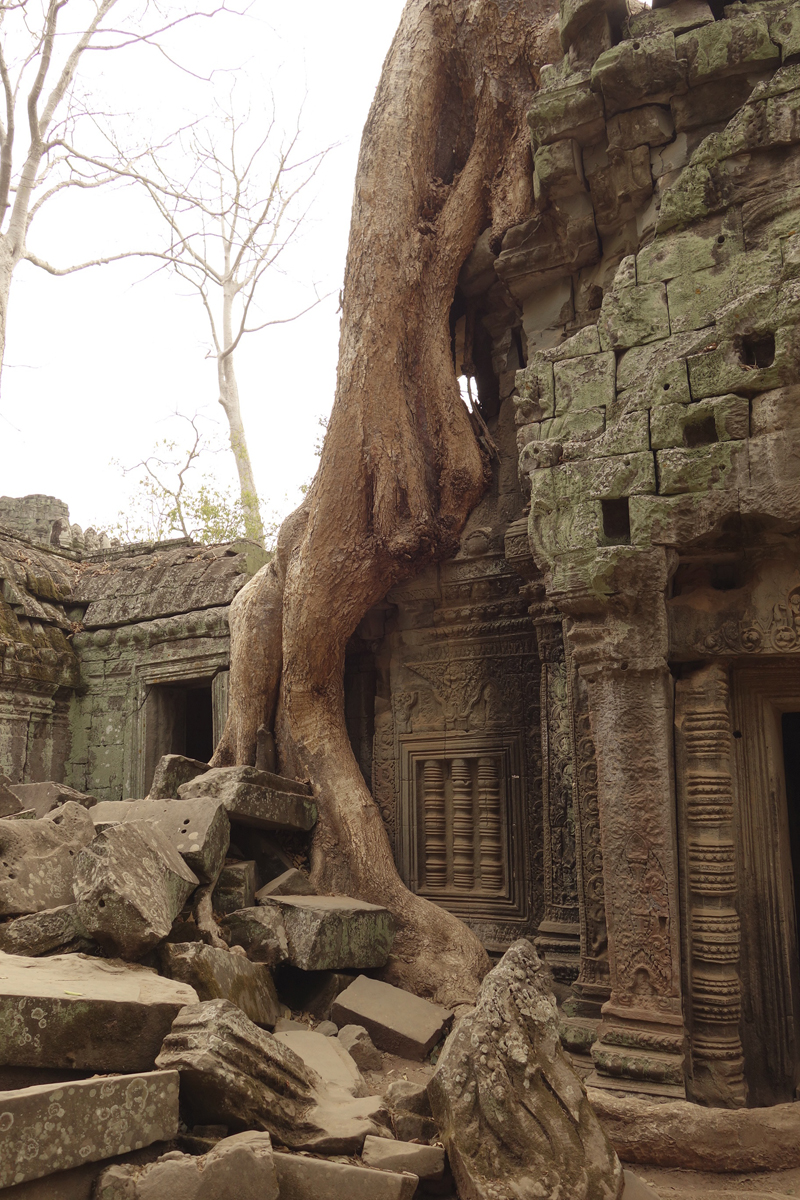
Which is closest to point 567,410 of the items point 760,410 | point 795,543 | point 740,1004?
point 760,410

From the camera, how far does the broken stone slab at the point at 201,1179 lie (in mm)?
2545

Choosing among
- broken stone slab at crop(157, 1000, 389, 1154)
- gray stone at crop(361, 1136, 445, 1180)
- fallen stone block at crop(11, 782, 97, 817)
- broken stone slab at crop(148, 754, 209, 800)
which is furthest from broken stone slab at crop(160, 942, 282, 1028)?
fallen stone block at crop(11, 782, 97, 817)

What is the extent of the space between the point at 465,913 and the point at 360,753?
128 centimetres

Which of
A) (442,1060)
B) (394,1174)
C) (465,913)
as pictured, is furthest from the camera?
(465,913)

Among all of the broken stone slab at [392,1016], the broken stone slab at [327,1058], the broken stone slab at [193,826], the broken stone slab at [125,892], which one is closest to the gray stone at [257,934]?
the broken stone slab at [193,826]

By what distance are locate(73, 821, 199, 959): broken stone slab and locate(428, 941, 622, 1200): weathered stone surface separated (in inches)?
47.2

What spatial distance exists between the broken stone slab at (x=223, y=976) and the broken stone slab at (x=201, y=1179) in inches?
37.2

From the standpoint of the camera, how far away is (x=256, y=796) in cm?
543

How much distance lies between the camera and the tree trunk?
625cm

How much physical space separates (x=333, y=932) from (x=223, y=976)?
1.08 metres

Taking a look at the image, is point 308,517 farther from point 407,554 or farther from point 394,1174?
point 394,1174

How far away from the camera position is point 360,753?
6520 mm

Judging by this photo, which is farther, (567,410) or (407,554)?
(407,554)

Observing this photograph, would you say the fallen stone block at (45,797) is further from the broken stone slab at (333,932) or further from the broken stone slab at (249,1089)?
the broken stone slab at (249,1089)
